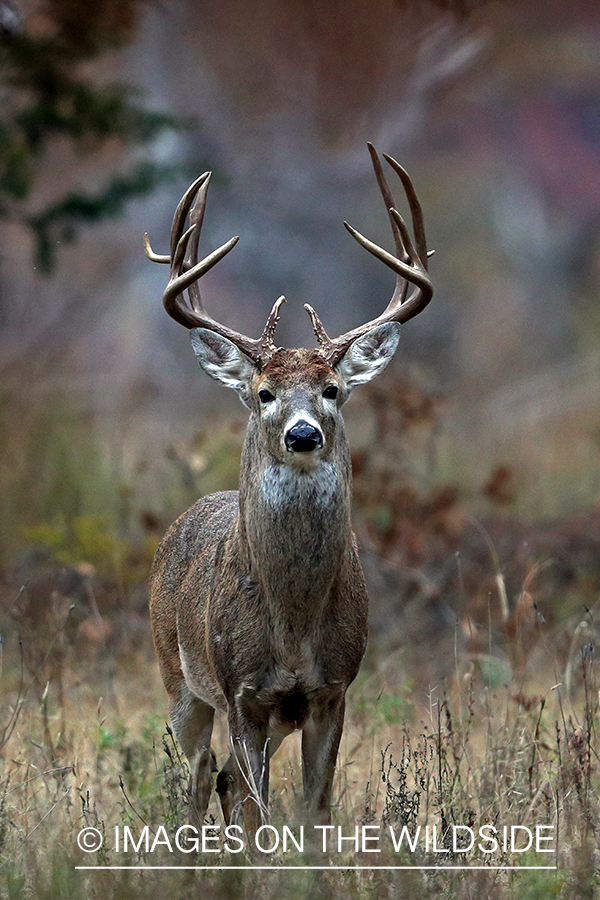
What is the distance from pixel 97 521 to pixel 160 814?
4098 mm

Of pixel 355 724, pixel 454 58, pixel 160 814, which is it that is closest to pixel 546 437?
pixel 454 58

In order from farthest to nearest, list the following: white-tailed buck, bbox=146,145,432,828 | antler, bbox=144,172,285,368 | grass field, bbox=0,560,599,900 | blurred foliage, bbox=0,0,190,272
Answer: blurred foliage, bbox=0,0,190,272 → antler, bbox=144,172,285,368 → white-tailed buck, bbox=146,145,432,828 → grass field, bbox=0,560,599,900

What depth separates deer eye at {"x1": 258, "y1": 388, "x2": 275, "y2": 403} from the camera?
498 cm

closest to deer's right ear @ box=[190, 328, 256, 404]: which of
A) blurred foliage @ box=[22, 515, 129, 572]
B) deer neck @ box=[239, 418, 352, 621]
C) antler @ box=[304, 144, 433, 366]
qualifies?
antler @ box=[304, 144, 433, 366]

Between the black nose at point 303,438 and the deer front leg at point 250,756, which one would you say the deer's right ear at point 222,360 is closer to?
the black nose at point 303,438

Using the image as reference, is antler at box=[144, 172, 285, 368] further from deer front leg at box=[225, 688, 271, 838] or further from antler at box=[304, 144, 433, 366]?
deer front leg at box=[225, 688, 271, 838]

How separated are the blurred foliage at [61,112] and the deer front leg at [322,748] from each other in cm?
655

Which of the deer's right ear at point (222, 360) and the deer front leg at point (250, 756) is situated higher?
the deer's right ear at point (222, 360)

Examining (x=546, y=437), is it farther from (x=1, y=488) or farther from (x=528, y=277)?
(x=1, y=488)

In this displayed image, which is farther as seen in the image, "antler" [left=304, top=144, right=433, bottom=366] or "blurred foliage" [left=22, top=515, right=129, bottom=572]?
"blurred foliage" [left=22, top=515, right=129, bottom=572]

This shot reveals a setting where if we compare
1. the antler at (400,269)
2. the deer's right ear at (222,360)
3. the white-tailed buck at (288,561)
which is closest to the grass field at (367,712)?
the white-tailed buck at (288,561)

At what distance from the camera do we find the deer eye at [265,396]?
4977 mm

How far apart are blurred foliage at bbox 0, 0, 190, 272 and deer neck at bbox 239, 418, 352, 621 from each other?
20.4 feet

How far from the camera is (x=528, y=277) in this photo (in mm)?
15195
